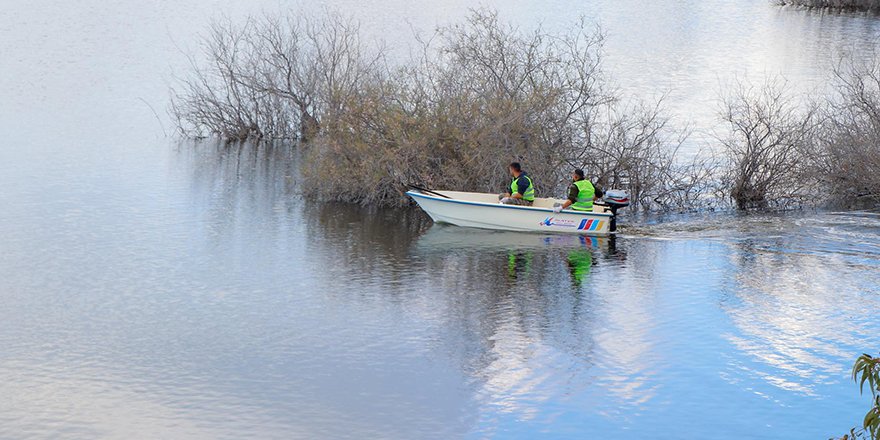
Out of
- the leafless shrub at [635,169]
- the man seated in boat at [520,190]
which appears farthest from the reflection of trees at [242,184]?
the leafless shrub at [635,169]

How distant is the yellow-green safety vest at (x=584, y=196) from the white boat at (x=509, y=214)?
205mm

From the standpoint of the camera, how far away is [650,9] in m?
80.6

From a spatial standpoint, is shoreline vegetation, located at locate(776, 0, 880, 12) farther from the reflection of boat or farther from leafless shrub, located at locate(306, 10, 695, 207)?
the reflection of boat

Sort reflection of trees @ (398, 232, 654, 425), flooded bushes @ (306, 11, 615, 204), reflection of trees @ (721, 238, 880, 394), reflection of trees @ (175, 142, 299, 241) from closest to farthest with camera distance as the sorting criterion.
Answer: reflection of trees @ (398, 232, 654, 425) < reflection of trees @ (721, 238, 880, 394) < reflection of trees @ (175, 142, 299, 241) < flooded bushes @ (306, 11, 615, 204)

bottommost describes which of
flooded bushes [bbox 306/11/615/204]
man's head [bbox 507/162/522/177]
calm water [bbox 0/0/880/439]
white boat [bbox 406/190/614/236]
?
calm water [bbox 0/0/880/439]

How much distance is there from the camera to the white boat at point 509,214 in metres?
26.6

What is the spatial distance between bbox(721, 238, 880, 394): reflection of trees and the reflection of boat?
11.3 feet

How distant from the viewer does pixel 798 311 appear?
20781 mm

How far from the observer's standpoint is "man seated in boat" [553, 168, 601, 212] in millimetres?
26516

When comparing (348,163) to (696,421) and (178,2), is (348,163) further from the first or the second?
(178,2)

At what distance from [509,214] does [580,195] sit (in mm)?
1712

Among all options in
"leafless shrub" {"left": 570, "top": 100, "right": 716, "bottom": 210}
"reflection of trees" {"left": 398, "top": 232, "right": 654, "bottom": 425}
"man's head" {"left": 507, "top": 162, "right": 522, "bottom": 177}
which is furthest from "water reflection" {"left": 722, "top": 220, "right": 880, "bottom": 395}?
"man's head" {"left": 507, "top": 162, "right": 522, "bottom": 177}

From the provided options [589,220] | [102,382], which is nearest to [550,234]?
[589,220]

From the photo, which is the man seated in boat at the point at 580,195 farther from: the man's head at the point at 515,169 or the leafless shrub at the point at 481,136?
the leafless shrub at the point at 481,136
